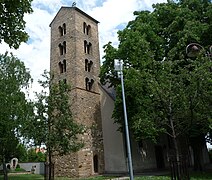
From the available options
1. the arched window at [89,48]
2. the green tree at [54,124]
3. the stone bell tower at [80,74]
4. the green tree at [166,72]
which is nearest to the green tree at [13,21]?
the green tree at [166,72]

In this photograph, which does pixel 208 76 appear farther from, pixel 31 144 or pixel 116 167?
pixel 116 167

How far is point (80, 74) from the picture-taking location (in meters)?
26.0

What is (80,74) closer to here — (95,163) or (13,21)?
(95,163)

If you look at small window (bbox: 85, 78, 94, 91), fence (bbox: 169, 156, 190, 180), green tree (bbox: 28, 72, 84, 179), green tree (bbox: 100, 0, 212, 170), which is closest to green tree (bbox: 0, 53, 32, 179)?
green tree (bbox: 28, 72, 84, 179)

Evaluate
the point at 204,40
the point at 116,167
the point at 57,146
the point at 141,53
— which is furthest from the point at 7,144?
the point at 204,40

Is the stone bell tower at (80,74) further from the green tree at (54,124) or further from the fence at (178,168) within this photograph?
the fence at (178,168)

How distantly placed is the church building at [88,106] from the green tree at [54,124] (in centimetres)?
644

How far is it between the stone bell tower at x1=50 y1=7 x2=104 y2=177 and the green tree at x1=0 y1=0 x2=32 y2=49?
55.8ft

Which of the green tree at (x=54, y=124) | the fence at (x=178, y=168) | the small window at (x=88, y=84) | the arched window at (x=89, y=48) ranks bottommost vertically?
the fence at (x=178, y=168)

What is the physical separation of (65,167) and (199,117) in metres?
14.7

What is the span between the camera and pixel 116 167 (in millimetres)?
25031

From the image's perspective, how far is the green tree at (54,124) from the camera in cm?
1544

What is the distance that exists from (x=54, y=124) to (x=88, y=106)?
9829 millimetres

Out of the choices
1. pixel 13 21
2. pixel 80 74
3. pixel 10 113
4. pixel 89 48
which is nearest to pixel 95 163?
pixel 80 74
